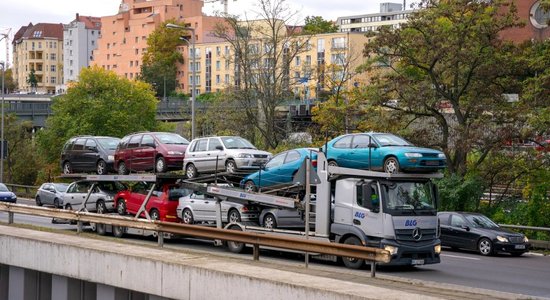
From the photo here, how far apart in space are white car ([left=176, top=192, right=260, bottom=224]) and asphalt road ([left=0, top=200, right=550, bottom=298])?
78 cm

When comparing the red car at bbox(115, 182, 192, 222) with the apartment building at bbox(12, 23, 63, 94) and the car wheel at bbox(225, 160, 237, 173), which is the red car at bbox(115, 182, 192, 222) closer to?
the car wheel at bbox(225, 160, 237, 173)

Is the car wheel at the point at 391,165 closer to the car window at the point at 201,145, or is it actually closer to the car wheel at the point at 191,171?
the car window at the point at 201,145

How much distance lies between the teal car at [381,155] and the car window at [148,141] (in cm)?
657

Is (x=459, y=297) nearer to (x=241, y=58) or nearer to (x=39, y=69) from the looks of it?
(x=241, y=58)

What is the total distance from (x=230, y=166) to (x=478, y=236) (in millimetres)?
7751

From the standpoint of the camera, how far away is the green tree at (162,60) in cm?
12625

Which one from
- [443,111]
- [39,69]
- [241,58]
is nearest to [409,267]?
[443,111]

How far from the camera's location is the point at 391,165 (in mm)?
21625

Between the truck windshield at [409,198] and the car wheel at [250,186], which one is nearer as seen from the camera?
the truck windshield at [409,198]

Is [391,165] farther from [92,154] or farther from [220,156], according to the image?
[92,154]

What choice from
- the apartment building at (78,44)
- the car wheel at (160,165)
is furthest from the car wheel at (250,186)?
the apartment building at (78,44)

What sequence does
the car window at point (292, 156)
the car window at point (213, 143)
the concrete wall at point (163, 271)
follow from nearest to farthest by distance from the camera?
the concrete wall at point (163, 271) < the car window at point (292, 156) < the car window at point (213, 143)

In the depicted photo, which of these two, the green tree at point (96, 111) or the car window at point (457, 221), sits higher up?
the green tree at point (96, 111)

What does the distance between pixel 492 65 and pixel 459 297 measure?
22.4 meters
